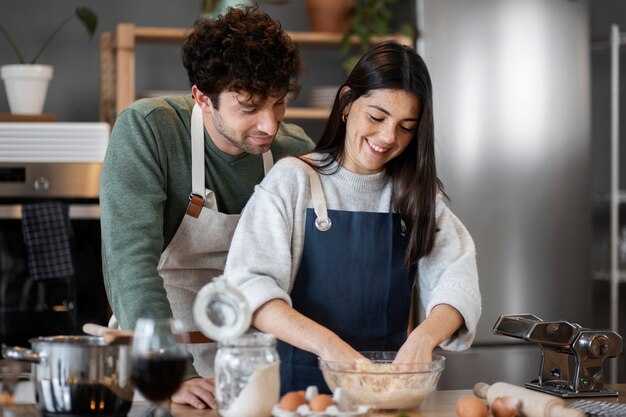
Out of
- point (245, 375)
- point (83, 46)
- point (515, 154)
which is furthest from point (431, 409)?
point (83, 46)

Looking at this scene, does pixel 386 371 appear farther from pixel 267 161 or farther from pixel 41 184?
pixel 41 184

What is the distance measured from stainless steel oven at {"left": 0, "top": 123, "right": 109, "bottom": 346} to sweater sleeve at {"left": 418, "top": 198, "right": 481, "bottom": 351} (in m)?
1.68

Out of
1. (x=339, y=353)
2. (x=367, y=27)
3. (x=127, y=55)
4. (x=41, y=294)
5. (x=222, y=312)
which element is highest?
(x=367, y=27)

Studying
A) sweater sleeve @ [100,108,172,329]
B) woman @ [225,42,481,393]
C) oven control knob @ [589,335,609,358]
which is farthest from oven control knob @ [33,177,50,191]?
oven control knob @ [589,335,609,358]

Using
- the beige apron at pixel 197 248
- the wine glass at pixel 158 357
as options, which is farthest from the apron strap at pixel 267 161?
the wine glass at pixel 158 357

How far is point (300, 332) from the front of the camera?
5.68 ft

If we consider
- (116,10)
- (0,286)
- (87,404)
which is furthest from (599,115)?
(87,404)

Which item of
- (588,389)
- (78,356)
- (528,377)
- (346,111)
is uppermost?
(346,111)

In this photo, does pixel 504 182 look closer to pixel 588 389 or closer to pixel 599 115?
pixel 599 115

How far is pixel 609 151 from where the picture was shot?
4449mm

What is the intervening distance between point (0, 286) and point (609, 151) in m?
2.62

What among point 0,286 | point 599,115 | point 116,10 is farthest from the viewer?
point 599,115

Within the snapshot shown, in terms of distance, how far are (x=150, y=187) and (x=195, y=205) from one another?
5.1 inches

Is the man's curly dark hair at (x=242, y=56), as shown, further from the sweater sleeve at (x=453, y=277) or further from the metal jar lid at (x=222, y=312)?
the metal jar lid at (x=222, y=312)
